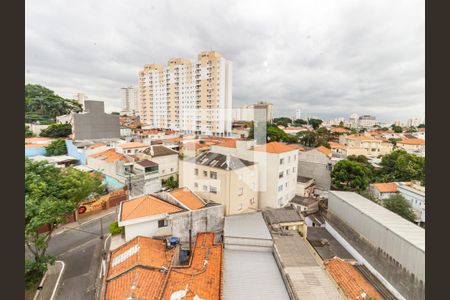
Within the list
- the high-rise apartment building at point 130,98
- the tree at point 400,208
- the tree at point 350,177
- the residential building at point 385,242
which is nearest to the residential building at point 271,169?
the residential building at point 385,242

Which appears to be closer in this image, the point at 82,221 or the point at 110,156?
the point at 82,221

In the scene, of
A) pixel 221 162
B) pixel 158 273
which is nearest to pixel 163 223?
pixel 158 273

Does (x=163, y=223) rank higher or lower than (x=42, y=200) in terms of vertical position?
lower

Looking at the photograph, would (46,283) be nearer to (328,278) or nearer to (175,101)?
(328,278)

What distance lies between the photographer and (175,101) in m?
59.3

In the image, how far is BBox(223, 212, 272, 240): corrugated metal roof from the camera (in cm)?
1198

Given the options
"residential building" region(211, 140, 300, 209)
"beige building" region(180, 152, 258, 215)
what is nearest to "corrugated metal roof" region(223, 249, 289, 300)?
"beige building" region(180, 152, 258, 215)

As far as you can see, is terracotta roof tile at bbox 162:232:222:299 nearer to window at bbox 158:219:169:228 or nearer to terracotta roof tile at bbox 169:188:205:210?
window at bbox 158:219:169:228

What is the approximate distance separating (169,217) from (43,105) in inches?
1988

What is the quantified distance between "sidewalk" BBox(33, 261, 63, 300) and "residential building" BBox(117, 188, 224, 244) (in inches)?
147

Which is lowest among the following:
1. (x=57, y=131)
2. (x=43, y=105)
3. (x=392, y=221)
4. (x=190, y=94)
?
(x=392, y=221)

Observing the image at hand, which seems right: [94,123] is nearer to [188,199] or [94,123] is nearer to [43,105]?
[43,105]

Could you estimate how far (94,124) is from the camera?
35.6 m

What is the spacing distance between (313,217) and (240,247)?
1120cm
